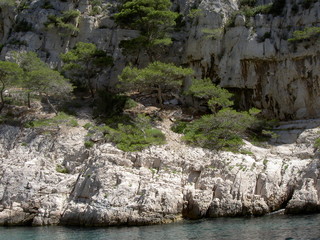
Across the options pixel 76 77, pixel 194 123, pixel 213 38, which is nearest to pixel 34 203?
pixel 194 123

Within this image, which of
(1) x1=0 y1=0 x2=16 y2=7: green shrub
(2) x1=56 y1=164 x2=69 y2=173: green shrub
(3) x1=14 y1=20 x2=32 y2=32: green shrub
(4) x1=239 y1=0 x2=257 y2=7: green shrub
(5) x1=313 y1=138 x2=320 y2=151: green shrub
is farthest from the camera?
(1) x1=0 y1=0 x2=16 y2=7: green shrub

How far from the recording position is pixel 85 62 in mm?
35344

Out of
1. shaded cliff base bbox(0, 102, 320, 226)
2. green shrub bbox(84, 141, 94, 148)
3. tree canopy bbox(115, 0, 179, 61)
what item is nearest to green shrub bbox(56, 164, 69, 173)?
shaded cliff base bbox(0, 102, 320, 226)

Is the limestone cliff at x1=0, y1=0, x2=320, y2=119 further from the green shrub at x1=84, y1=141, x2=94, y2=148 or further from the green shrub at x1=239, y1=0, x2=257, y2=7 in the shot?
the green shrub at x1=84, y1=141, x2=94, y2=148

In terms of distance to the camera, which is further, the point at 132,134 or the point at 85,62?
the point at 85,62

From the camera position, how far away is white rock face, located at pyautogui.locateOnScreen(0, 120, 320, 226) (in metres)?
21.5

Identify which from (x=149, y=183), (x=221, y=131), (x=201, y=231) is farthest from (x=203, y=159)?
(x=201, y=231)

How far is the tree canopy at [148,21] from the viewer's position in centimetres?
3441

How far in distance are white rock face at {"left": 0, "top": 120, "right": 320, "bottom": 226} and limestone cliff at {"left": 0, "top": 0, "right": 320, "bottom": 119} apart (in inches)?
248

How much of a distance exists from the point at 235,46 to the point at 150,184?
15.8 metres

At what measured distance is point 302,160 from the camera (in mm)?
24641

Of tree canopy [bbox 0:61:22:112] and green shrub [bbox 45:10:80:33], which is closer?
tree canopy [bbox 0:61:22:112]

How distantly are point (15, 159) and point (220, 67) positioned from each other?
18.0 m

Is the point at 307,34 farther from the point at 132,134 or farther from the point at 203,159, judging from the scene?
the point at 132,134
